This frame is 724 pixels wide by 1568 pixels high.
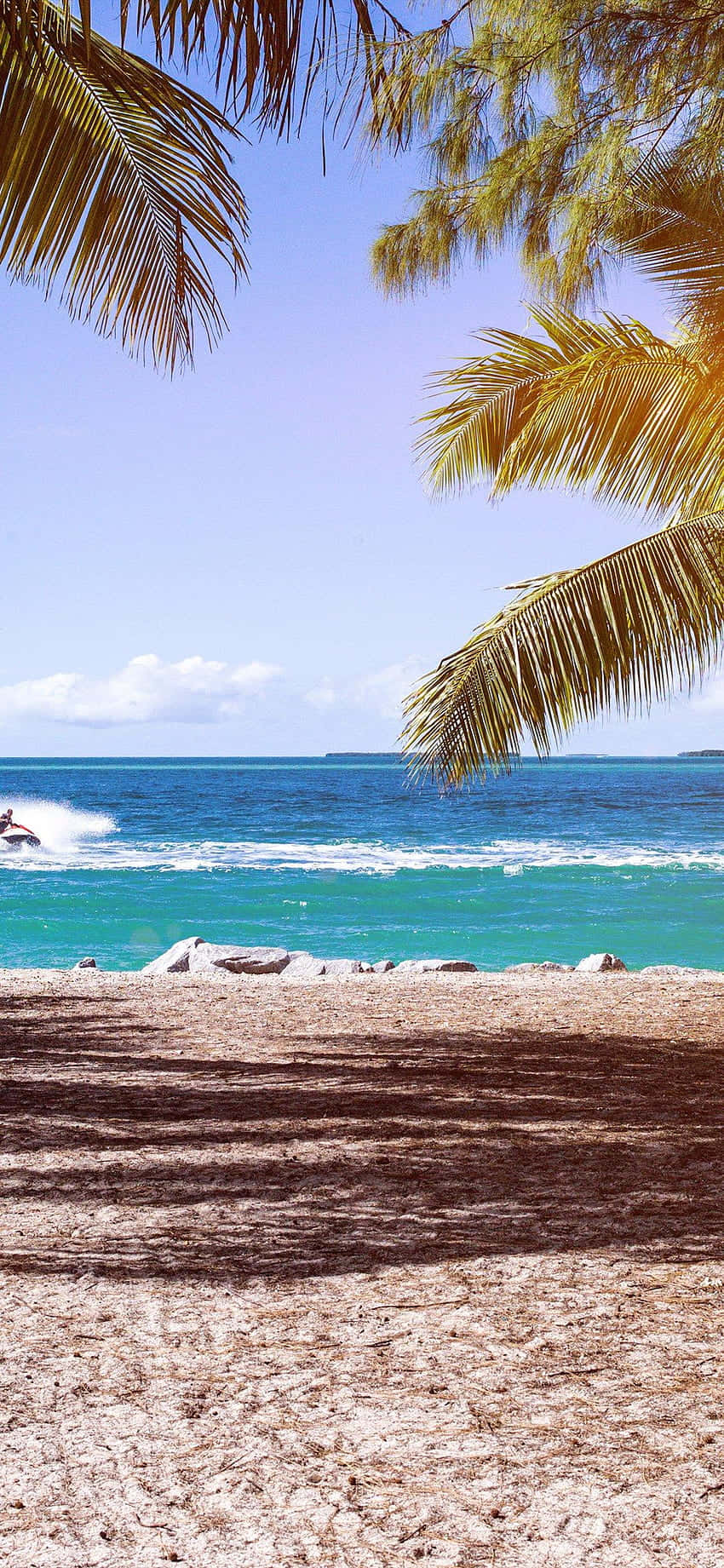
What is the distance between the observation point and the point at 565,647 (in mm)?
5875

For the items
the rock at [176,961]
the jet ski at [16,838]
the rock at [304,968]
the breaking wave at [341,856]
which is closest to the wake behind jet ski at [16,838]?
the jet ski at [16,838]

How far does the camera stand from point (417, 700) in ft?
19.7

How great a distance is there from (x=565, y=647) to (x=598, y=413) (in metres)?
1.43

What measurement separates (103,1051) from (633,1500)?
426 cm

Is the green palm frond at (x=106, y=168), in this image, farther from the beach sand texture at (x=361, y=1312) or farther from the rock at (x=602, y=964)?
the rock at (x=602, y=964)

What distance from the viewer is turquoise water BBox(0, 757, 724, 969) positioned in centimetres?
1380

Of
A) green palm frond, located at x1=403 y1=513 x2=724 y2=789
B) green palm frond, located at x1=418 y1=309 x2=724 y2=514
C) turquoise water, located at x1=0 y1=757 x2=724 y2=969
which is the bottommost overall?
turquoise water, located at x1=0 y1=757 x2=724 y2=969

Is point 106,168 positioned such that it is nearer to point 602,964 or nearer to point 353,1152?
point 353,1152

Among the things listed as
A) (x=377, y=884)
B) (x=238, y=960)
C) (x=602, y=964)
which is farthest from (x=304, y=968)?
(x=377, y=884)

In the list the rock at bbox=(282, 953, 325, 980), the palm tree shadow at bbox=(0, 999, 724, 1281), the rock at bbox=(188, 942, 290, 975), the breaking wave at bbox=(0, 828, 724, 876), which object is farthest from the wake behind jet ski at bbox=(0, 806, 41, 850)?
the palm tree shadow at bbox=(0, 999, 724, 1281)

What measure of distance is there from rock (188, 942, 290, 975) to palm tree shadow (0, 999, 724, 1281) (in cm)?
320

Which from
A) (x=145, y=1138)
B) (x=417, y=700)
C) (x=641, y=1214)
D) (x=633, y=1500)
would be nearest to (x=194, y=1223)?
(x=145, y=1138)

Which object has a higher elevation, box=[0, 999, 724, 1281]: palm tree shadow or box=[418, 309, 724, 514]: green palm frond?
box=[418, 309, 724, 514]: green palm frond

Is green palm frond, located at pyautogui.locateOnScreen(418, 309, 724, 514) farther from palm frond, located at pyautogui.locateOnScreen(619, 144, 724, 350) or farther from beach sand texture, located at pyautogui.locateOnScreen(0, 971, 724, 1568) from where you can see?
beach sand texture, located at pyautogui.locateOnScreen(0, 971, 724, 1568)
